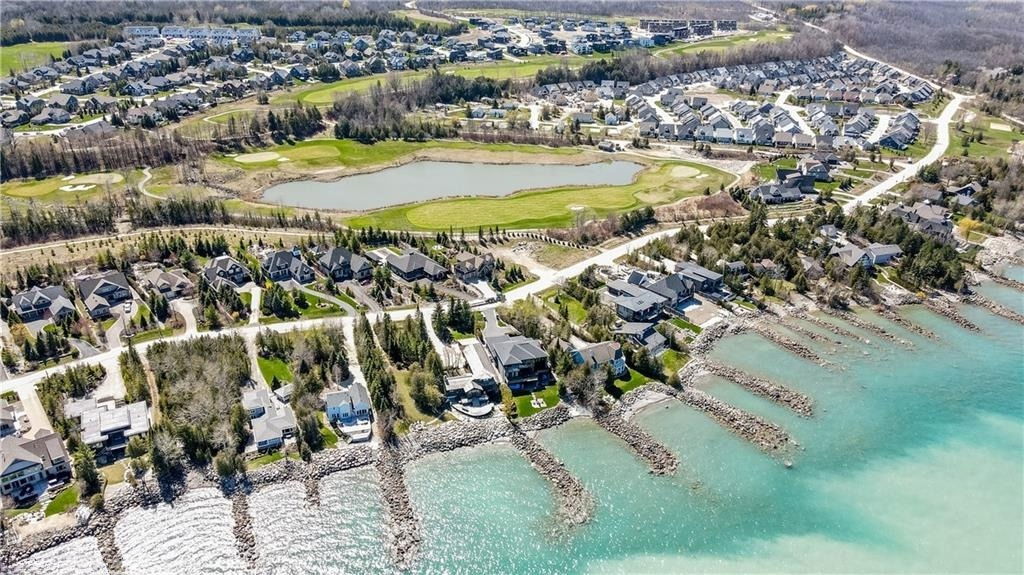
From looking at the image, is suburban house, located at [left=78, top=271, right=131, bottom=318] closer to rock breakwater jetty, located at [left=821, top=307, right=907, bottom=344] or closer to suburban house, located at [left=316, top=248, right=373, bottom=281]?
suburban house, located at [left=316, top=248, right=373, bottom=281]

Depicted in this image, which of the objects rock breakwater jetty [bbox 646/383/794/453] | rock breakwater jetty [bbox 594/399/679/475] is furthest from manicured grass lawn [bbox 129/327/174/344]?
rock breakwater jetty [bbox 646/383/794/453]

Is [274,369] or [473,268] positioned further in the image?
[473,268]

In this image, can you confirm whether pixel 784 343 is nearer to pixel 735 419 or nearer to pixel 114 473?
pixel 735 419

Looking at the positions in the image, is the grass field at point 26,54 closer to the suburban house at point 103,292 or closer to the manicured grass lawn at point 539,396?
the suburban house at point 103,292

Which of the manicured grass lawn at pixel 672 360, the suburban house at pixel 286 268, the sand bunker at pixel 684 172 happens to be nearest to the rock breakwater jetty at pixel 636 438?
the manicured grass lawn at pixel 672 360

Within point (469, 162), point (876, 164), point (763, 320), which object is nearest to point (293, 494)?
point (763, 320)

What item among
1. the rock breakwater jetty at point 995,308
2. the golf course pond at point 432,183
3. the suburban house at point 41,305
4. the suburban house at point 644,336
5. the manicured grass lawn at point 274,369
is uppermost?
the suburban house at point 41,305

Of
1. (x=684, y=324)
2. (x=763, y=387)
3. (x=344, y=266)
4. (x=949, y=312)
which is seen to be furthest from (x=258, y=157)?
(x=949, y=312)

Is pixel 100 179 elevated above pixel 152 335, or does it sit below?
above
